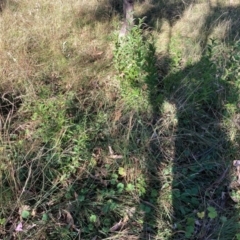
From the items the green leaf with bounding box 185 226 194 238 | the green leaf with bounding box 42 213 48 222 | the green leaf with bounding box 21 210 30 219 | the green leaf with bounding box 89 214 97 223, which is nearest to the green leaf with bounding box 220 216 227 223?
the green leaf with bounding box 185 226 194 238

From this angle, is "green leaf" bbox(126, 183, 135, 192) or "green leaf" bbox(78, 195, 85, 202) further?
"green leaf" bbox(126, 183, 135, 192)

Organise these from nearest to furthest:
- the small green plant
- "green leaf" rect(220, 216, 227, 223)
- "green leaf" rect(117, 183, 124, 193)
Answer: "green leaf" rect(220, 216, 227, 223) → "green leaf" rect(117, 183, 124, 193) → the small green plant

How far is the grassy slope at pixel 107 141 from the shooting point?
7.41ft

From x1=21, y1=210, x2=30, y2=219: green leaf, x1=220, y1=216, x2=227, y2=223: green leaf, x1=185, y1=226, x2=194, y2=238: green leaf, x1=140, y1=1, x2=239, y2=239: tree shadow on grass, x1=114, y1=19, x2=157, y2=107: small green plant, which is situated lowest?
x1=220, y1=216, x2=227, y2=223: green leaf

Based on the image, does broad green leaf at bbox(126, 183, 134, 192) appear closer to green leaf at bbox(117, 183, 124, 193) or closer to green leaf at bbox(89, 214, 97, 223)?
green leaf at bbox(117, 183, 124, 193)

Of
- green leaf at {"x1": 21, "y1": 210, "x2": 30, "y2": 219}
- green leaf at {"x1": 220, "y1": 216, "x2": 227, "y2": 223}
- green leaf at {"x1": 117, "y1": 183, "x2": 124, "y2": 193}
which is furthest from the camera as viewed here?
green leaf at {"x1": 117, "y1": 183, "x2": 124, "y2": 193}

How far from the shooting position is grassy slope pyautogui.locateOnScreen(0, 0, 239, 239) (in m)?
2.26

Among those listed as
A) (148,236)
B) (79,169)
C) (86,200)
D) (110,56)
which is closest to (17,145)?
(79,169)

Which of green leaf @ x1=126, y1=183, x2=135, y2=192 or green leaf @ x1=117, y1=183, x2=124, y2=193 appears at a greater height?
green leaf @ x1=117, y1=183, x2=124, y2=193

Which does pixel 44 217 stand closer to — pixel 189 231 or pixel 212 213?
pixel 189 231

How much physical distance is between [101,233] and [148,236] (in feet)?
1.02

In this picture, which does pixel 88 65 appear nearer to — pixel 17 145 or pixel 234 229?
pixel 17 145

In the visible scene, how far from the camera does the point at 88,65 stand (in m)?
3.51

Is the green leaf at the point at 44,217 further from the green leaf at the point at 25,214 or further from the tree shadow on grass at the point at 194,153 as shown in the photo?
the tree shadow on grass at the point at 194,153
